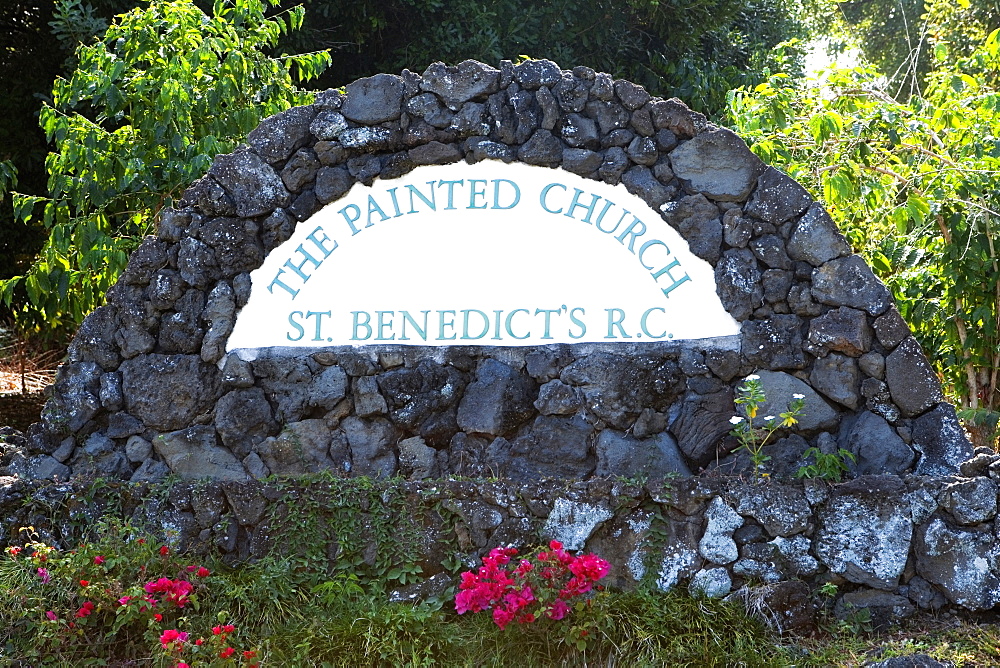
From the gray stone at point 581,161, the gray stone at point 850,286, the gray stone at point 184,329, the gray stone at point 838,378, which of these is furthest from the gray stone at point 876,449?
the gray stone at point 184,329

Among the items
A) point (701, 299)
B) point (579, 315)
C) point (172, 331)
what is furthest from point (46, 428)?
point (701, 299)

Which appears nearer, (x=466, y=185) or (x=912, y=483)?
(x=912, y=483)

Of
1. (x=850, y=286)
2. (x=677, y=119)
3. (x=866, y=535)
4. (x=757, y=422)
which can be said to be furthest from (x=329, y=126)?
(x=866, y=535)

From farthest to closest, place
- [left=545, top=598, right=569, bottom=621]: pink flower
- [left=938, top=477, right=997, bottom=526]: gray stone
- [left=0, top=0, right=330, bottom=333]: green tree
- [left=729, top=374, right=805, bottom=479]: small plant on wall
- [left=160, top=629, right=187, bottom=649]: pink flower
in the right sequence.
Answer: [left=0, top=0, right=330, bottom=333]: green tree
[left=729, top=374, right=805, bottom=479]: small plant on wall
[left=938, top=477, right=997, bottom=526]: gray stone
[left=545, top=598, right=569, bottom=621]: pink flower
[left=160, top=629, right=187, bottom=649]: pink flower

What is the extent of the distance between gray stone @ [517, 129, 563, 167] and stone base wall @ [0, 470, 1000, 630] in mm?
1690

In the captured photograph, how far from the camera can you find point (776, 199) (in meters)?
5.57

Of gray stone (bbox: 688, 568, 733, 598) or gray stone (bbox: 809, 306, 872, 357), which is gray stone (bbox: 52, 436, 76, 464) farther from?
gray stone (bbox: 809, 306, 872, 357)

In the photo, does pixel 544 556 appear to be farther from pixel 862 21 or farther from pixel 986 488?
pixel 862 21

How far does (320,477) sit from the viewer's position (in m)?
5.33

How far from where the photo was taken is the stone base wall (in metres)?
4.78

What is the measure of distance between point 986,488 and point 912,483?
0.29 meters

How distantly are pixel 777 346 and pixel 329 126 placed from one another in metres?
2.54

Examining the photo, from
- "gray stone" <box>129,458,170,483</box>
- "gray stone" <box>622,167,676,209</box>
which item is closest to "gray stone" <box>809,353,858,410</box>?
"gray stone" <box>622,167,676,209</box>

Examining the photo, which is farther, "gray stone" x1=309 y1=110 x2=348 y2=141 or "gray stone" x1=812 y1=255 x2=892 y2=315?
A: "gray stone" x1=309 y1=110 x2=348 y2=141
